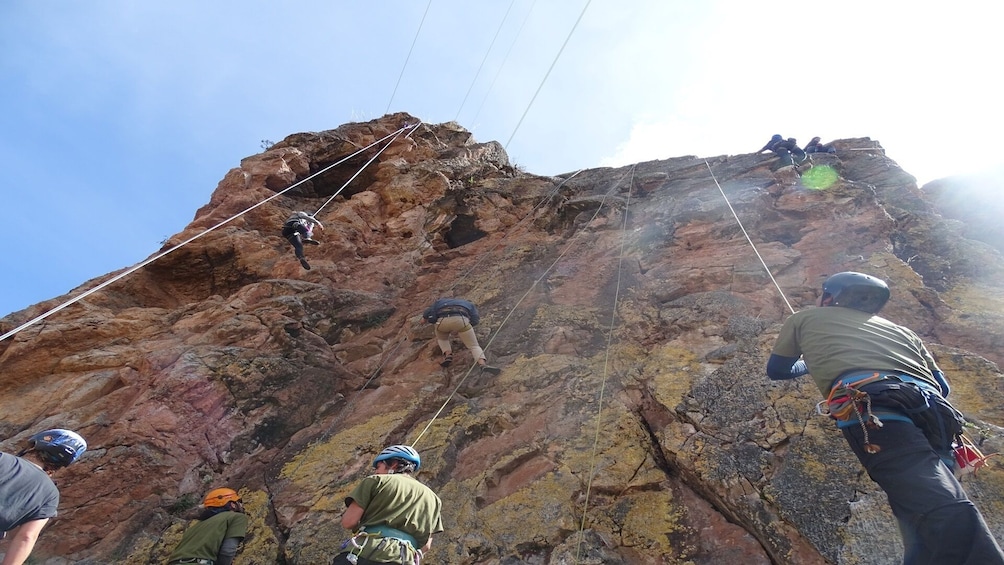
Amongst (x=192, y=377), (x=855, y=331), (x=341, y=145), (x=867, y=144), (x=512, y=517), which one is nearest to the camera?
(x=855, y=331)

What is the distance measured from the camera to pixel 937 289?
6.36 m

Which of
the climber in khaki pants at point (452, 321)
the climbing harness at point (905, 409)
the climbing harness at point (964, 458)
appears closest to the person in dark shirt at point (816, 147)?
the climber in khaki pants at point (452, 321)

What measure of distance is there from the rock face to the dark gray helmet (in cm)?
110

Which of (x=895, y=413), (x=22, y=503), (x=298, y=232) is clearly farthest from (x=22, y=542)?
(x=298, y=232)

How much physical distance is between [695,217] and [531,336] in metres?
3.61

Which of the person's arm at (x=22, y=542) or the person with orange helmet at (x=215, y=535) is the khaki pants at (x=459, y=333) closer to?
the person with orange helmet at (x=215, y=535)

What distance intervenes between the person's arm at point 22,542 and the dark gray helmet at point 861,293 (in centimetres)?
529

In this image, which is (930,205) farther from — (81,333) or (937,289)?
(81,333)

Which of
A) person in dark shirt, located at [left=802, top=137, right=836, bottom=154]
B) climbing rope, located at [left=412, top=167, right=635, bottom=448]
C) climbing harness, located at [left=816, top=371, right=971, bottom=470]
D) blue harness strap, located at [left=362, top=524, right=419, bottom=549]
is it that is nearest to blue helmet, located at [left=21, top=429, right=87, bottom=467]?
blue harness strap, located at [left=362, top=524, right=419, bottom=549]

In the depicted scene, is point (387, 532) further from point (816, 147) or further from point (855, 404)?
point (816, 147)

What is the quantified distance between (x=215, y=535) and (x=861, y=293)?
18.7 feet

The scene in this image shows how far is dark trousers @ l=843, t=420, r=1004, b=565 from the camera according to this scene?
8.39 ft

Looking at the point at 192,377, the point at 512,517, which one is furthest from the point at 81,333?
the point at 512,517

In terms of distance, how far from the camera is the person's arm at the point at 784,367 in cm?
397
